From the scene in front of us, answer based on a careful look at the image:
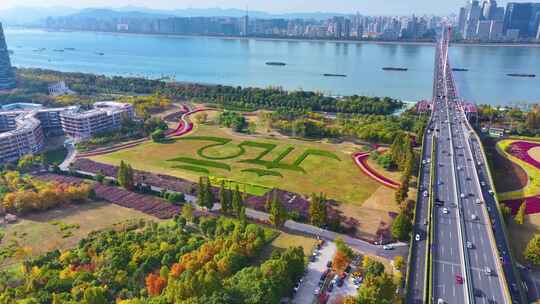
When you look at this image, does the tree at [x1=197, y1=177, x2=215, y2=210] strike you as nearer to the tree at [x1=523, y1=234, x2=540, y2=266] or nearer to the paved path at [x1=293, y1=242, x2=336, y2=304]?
the paved path at [x1=293, y1=242, x2=336, y2=304]

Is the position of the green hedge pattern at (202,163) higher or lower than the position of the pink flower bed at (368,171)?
lower

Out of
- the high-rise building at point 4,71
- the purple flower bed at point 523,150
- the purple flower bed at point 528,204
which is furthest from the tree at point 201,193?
the high-rise building at point 4,71

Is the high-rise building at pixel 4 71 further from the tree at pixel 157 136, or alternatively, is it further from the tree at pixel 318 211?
the tree at pixel 318 211

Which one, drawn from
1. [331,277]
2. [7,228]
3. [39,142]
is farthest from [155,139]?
[331,277]

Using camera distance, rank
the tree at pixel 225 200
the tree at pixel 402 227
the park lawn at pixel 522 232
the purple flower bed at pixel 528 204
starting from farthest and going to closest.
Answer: the purple flower bed at pixel 528 204, the tree at pixel 225 200, the tree at pixel 402 227, the park lawn at pixel 522 232

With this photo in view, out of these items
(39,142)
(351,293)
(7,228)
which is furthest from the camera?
(39,142)

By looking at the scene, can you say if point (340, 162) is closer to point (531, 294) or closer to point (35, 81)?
point (531, 294)

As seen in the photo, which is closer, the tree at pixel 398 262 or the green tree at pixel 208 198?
the tree at pixel 398 262
